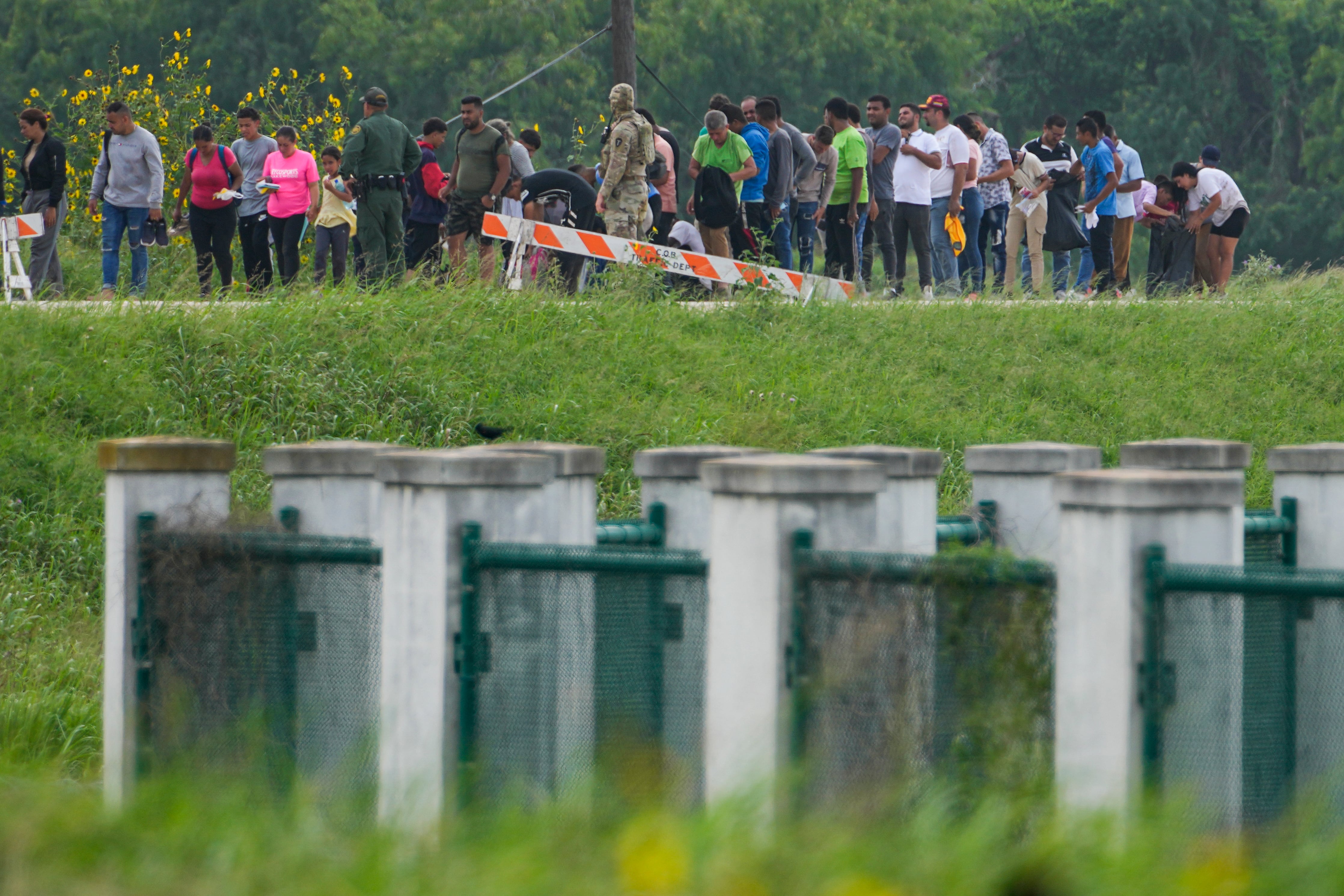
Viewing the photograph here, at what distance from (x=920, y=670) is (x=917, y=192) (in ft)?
39.4

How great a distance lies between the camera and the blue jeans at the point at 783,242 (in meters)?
16.1

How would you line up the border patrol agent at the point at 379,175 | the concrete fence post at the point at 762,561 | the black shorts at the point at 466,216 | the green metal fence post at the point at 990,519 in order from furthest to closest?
the black shorts at the point at 466,216 → the border patrol agent at the point at 379,175 → the green metal fence post at the point at 990,519 → the concrete fence post at the point at 762,561

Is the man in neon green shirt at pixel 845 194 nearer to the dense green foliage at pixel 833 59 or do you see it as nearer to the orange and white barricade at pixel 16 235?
the orange and white barricade at pixel 16 235

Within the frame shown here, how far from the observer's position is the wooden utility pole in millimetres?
18312

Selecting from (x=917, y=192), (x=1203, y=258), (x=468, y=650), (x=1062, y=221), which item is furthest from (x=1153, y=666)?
(x=1203, y=258)

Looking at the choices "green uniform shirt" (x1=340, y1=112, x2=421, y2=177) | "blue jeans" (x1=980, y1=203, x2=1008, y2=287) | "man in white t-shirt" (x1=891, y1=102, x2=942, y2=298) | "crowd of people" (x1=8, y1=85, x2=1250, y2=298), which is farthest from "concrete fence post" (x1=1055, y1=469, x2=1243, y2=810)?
"blue jeans" (x1=980, y1=203, x2=1008, y2=287)

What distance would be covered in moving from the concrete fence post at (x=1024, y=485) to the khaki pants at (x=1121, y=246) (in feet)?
41.3

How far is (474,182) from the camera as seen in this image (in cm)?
1441

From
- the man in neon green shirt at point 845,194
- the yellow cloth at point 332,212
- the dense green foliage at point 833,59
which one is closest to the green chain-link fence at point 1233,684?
the man in neon green shirt at point 845,194

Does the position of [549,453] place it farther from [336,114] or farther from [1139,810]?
[336,114]

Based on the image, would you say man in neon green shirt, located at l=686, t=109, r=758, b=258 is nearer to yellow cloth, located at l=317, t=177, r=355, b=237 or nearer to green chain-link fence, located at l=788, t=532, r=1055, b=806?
yellow cloth, located at l=317, t=177, r=355, b=237

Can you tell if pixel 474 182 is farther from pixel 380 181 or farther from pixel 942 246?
pixel 942 246

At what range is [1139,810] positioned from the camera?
11.9ft

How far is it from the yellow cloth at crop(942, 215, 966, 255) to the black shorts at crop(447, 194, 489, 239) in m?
4.38
